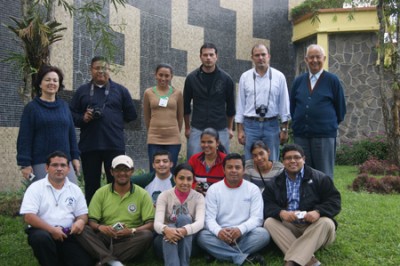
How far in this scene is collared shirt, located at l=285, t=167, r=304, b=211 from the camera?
3.87 metres

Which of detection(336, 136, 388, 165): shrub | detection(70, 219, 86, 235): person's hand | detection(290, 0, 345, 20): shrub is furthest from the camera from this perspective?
detection(290, 0, 345, 20): shrub

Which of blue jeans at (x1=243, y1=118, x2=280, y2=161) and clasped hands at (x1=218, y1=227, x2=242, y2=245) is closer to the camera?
clasped hands at (x1=218, y1=227, x2=242, y2=245)

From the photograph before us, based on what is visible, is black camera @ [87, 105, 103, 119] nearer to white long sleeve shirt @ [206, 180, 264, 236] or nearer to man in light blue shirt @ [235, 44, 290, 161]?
white long sleeve shirt @ [206, 180, 264, 236]

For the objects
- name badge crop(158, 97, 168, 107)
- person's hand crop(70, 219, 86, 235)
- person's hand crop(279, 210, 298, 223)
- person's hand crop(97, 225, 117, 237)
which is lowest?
person's hand crop(97, 225, 117, 237)

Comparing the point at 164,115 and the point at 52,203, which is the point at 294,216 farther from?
the point at 52,203

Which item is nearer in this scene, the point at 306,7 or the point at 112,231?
the point at 112,231

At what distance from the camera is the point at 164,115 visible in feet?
15.2

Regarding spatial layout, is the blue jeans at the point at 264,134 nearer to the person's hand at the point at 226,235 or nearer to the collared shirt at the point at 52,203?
the person's hand at the point at 226,235

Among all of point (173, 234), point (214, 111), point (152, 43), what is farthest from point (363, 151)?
point (173, 234)

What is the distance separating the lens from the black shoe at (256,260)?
12.3ft

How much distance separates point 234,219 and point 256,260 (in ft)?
1.22

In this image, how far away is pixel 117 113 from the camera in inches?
176

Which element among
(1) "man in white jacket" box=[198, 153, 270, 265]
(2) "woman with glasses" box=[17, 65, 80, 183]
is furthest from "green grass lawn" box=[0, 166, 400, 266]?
(2) "woman with glasses" box=[17, 65, 80, 183]

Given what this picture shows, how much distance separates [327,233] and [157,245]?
52.7 inches
